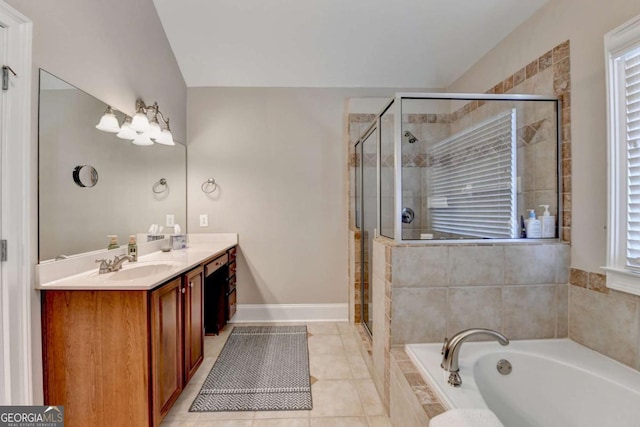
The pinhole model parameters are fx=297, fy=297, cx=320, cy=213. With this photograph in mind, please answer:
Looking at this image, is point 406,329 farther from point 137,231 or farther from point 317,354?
point 137,231

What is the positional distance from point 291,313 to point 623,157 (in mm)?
2751

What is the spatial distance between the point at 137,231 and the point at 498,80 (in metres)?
3.03

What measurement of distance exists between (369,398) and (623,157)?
186 cm

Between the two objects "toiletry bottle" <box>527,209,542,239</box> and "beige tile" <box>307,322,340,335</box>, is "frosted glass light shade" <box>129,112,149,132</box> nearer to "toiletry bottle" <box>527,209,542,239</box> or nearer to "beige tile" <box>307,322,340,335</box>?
"beige tile" <box>307,322,340,335</box>

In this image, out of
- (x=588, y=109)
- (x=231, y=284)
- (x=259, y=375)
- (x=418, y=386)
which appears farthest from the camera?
(x=231, y=284)

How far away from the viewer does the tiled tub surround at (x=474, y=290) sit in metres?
1.62

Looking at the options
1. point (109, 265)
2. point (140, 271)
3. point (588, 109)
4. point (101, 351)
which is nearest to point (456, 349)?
point (588, 109)

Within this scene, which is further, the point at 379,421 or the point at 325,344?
the point at 325,344

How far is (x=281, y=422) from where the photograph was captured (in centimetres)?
166

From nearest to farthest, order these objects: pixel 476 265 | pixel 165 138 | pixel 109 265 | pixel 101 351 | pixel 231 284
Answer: pixel 101 351 < pixel 476 265 < pixel 109 265 < pixel 165 138 < pixel 231 284

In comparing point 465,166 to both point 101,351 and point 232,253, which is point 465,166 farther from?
point 101,351

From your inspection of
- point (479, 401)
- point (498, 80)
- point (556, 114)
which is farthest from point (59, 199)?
point (498, 80)

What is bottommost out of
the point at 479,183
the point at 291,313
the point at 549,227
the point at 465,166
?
the point at 291,313

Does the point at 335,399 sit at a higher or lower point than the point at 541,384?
lower
